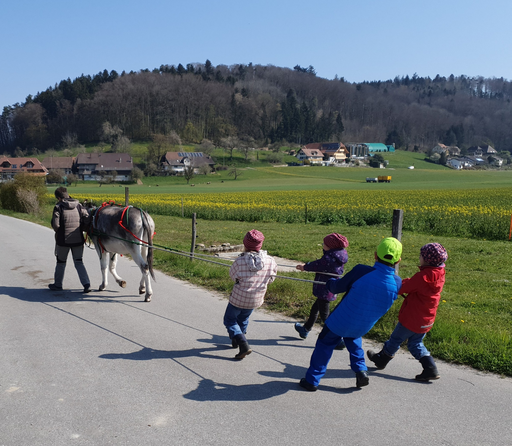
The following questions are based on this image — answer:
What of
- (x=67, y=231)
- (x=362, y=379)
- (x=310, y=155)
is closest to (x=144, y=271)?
(x=67, y=231)

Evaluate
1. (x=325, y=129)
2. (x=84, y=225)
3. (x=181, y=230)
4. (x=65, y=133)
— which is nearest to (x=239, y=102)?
(x=325, y=129)

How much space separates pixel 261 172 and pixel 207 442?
10227cm

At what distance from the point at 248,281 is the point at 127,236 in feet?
13.1

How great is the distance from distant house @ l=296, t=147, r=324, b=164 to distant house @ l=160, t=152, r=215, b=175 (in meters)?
33.7

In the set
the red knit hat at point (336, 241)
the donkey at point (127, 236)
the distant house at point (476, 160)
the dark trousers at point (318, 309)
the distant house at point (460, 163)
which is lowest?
the dark trousers at point (318, 309)

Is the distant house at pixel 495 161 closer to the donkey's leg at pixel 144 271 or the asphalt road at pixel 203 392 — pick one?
the donkey's leg at pixel 144 271

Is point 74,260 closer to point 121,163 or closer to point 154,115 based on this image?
point 121,163

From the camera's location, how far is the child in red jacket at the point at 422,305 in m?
4.78

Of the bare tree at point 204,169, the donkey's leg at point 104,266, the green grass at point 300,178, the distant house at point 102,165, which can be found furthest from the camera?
the distant house at point 102,165

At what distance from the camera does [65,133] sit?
148250 mm

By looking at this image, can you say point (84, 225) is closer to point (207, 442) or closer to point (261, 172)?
point (207, 442)

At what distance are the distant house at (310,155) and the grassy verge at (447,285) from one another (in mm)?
118717

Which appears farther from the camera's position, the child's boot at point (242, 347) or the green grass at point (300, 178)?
the green grass at point (300, 178)

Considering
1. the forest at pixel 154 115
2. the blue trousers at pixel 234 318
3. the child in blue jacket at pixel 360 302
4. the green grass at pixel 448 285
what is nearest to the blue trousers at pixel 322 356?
the child in blue jacket at pixel 360 302
